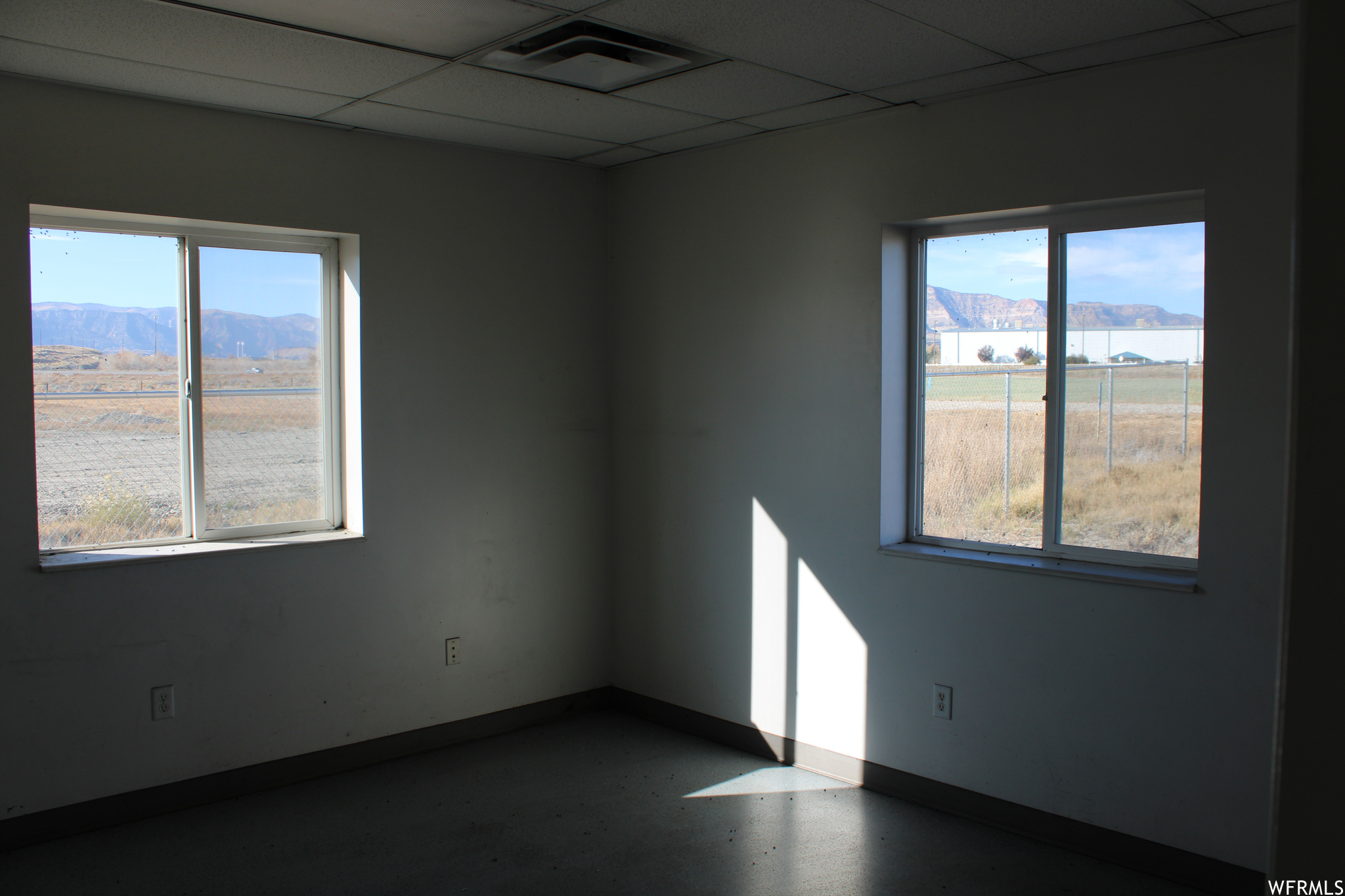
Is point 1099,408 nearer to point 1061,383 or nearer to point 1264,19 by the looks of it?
point 1061,383

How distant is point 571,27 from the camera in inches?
97.4

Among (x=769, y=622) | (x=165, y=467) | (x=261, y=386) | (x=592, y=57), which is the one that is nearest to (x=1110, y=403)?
(x=769, y=622)

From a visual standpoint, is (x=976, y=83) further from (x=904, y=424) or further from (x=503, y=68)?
(x=503, y=68)

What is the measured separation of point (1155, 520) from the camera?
2941 millimetres

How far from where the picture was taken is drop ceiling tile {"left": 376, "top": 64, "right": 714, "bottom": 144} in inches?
116

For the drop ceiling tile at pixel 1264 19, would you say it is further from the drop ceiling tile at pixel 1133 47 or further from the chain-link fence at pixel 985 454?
the chain-link fence at pixel 985 454

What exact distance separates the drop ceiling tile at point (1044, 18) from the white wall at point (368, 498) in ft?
7.34

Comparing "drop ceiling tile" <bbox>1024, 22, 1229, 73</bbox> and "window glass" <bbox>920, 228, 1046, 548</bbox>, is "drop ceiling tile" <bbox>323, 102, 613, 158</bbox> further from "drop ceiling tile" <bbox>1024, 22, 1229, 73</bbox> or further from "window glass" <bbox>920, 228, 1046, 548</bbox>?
"drop ceiling tile" <bbox>1024, 22, 1229, 73</bbox>

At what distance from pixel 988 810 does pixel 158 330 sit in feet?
11.6

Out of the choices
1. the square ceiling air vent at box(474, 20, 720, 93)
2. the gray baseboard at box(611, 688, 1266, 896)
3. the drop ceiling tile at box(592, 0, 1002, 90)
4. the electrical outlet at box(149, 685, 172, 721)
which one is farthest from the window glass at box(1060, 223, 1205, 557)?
the electrical outlet at box(149, 685, 172, 721)

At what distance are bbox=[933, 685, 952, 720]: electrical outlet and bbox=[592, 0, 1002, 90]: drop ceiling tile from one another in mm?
2126

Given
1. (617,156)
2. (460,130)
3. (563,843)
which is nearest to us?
(563,843)

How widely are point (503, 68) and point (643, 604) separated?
8.35 ft

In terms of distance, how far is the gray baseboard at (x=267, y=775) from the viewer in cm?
304
